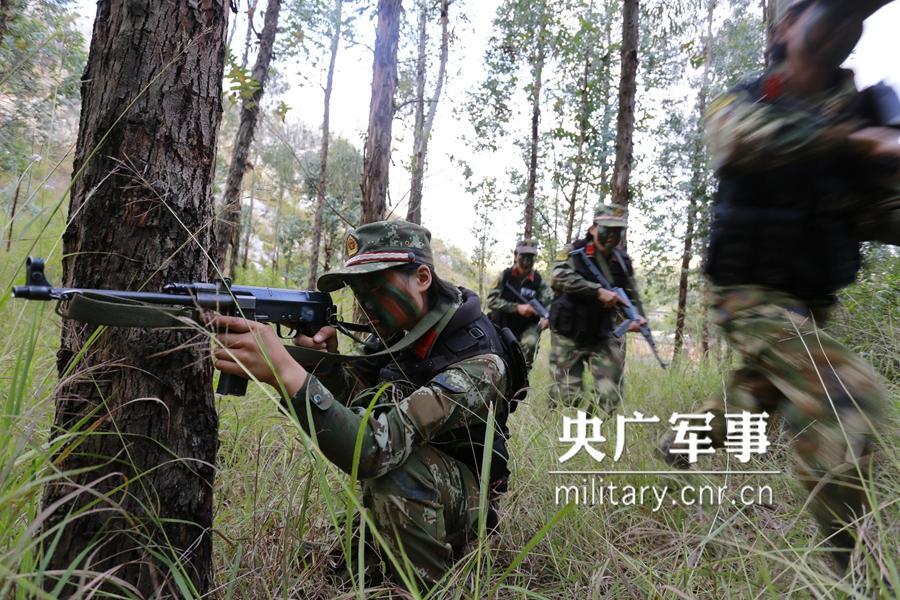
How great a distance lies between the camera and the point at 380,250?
1.83 m

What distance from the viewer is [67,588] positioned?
3.63 ft

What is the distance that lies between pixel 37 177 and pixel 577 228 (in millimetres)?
19653

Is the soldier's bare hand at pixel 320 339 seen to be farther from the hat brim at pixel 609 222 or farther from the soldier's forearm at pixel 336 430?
the hat brim at pixel 609 222

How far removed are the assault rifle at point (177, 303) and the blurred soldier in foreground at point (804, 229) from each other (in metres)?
1.40

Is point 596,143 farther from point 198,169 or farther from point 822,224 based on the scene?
point 198,169

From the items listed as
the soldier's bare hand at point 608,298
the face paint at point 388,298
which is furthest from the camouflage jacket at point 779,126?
the soldier's bare hand at point 608,298

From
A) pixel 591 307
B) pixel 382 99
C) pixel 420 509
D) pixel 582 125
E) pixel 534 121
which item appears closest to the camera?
pixel 420 509

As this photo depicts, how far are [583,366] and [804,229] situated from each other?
2.87m

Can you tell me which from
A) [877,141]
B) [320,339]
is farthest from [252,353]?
[877,141]

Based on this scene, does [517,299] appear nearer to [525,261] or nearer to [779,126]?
[525,261]

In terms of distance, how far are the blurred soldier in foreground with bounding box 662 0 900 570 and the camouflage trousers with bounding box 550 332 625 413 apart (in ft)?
7.16

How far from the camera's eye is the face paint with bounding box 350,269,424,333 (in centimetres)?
181

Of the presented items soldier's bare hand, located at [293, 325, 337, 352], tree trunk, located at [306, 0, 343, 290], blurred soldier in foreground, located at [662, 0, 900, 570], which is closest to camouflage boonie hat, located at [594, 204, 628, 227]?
blurred soldier in foreground, located at [662, 0, 900, 570]

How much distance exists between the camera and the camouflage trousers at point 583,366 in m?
3.99
